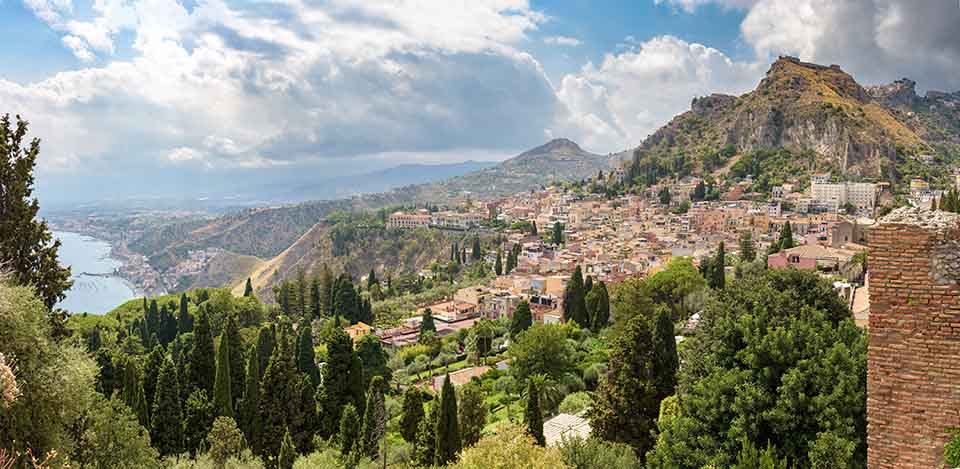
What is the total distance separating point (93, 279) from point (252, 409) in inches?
4978

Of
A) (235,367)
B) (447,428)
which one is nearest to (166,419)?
(235,367)

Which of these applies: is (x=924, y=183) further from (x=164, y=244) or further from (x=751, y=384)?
(x=164, y=244)

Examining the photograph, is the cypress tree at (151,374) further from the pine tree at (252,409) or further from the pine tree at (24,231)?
the pine tree at (24,231)

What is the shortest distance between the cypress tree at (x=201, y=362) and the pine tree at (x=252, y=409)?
2010 mm

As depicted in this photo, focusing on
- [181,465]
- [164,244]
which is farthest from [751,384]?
[164,244]

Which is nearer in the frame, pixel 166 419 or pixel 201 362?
pixel 166 419

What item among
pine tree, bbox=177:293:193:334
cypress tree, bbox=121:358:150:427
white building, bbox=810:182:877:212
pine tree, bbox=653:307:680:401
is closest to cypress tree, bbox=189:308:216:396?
cypress tree, bbox=121:358:150:427

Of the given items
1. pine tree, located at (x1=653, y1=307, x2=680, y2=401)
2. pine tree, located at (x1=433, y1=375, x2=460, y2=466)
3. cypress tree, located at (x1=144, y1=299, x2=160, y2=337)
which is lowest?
cypress tree, located at (x1=144, y1=299, x2=160, y2=337)

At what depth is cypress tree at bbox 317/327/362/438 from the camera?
1784cm

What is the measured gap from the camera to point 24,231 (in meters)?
Result: 8.84

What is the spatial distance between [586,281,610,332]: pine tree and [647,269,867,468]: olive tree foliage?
21732 mm

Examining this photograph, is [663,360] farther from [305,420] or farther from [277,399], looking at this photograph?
[277,399]

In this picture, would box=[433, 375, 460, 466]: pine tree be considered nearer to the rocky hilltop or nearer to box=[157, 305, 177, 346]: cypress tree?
box=[157, 305, 177, 346]: cypress tree

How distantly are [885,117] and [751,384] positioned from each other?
387ft
